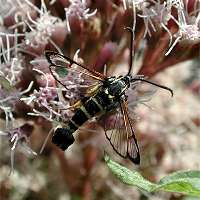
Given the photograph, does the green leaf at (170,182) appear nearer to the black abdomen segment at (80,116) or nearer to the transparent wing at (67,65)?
the black abdomen segment at (80,116)

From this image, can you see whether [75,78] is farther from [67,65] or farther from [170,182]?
[170,182]

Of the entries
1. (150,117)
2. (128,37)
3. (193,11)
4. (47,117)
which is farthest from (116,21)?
(150,117)

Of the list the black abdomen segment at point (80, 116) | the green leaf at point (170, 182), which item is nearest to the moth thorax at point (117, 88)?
the black abdomen segment at point (80, 116)

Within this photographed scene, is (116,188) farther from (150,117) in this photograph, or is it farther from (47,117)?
(47,117)

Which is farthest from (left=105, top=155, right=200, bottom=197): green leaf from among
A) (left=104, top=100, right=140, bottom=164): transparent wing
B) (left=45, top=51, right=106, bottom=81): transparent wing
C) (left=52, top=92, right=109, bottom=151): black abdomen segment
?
(left=45, top=51, right=106, bottom=81): transparent wing

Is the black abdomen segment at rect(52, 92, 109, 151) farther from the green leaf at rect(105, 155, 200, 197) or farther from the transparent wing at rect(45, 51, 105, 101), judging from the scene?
the green leaf at rect(105, 155, 200, 197)
